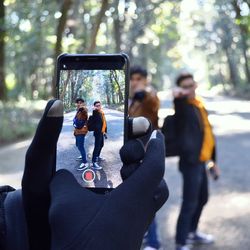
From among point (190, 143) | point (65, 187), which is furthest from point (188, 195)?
point (65, 187)

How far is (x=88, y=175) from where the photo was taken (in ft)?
5.71

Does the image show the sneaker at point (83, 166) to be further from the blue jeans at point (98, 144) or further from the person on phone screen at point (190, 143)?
the person on phone screen at point (190, 143)

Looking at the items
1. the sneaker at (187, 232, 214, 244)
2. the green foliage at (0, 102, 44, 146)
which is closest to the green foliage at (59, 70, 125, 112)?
the sneaker at (187, 232, 214, 244)

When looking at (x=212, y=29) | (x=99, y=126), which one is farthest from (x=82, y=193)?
(x=212, y=29)

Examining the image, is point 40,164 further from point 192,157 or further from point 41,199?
point 192,157

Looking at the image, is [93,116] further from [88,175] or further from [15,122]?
[15,122]

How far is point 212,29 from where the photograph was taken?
64.5 meters

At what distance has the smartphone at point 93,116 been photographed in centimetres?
175

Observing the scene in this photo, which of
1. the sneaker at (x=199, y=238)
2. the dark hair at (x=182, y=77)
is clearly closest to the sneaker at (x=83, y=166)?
the dark hair at (x=182, y=77)

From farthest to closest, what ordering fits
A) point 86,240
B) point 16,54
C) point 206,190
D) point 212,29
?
1. point 212,29
2. point 16,54
3. point 206,190
4. point 86,240

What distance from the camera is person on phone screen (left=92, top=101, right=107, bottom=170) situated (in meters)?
1.80

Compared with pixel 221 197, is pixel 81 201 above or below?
above

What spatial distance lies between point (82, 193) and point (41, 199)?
153mm

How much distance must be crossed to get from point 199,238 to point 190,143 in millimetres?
1129
